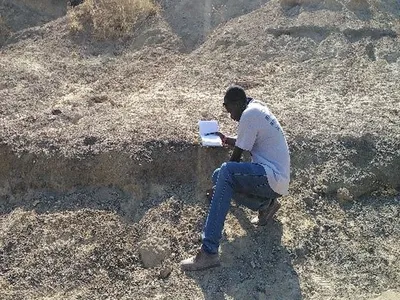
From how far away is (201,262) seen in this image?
13.9 feet

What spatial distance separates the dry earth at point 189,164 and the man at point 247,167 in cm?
38

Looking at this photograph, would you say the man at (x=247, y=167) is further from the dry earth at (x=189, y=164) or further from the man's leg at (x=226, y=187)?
the dry earth at (x=189, y=164)

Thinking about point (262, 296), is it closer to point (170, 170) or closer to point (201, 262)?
point (201, 262)

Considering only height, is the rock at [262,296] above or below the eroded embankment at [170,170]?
below

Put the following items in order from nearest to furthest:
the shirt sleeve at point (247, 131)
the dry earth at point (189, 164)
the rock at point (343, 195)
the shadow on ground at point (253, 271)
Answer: the shirt sleeve at point (247, 131)
the shadow on ground at point (253, 271)
the dry earth at point (189, 164)
the rock at point (343, 195)

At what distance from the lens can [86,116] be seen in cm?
574

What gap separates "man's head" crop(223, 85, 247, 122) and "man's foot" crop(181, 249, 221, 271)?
1061 millimetres

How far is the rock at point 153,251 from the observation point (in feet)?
14.4

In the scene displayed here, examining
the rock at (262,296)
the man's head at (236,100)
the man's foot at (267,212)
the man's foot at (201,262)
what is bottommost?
the rock at (262,296)

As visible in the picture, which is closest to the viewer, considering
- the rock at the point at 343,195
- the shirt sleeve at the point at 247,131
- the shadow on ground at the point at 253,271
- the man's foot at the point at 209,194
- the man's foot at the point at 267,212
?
the shirt sleeve at the point at 247,131

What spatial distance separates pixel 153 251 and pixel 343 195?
1722 millimetres

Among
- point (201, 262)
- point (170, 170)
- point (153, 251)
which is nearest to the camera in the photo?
point (201, 262)

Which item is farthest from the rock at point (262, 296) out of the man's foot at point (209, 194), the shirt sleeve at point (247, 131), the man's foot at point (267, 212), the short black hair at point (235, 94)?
the short black hair at point (235, 94)

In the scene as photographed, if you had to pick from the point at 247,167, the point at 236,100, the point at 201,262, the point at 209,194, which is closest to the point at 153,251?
the point at 201,262
